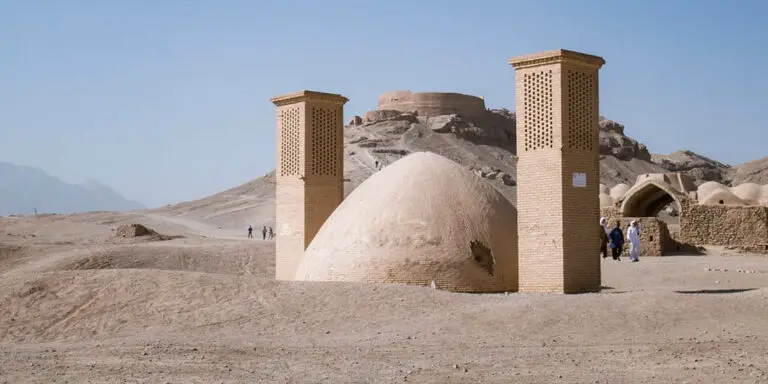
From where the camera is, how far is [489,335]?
9.03m

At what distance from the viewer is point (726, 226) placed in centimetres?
2522

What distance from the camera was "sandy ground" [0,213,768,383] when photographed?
7258 mm

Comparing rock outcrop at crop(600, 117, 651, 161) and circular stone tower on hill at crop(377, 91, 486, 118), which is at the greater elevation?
circular stone tower on hill at crop(377, 91, 486, 118)

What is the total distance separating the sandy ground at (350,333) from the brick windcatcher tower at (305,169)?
14.7 ft

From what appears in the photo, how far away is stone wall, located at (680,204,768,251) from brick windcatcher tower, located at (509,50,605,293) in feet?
45.9

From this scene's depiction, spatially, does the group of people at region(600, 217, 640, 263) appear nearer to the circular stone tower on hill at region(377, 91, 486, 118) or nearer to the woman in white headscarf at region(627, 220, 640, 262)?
the woman in white headscarf at region(627, 220, 640, 262)

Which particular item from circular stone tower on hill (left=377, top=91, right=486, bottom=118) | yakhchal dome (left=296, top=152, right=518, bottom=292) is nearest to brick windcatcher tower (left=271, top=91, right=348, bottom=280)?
yakhchal dome (left=296, top=152, right=518, bottom=292)

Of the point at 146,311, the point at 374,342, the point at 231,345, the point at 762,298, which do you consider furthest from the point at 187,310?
the point at 762,298

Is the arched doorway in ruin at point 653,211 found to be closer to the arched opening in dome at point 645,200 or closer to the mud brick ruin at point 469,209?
the arched opening in dome at point 645,200

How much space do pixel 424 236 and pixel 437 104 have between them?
53.0 m

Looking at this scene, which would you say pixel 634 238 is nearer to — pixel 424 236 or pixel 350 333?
pixel 424 236

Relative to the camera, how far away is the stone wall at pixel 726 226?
2450 cm

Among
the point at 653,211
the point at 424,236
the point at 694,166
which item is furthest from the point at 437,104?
the point at 424,236

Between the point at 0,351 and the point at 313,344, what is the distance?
10.4 ft
